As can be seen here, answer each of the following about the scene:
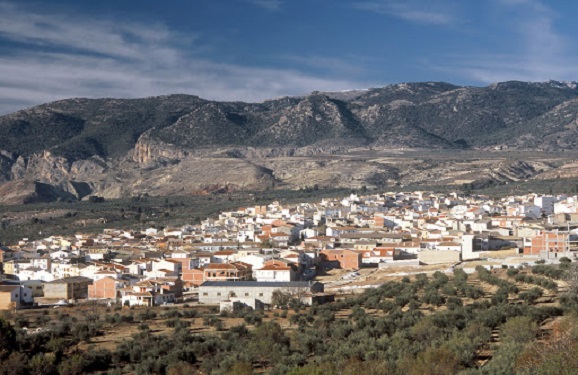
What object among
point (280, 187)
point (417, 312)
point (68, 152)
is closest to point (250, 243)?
point (417, 312)

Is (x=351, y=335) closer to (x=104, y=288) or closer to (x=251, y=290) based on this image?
(x=251, y=290)

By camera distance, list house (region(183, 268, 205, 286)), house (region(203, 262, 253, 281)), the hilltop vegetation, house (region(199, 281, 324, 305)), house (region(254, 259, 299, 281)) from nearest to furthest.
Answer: the hilltop vegetation < house (region(199, 281, 324, 305)) < house (region(254, 259, 299, 281)) < house (region(203, 262, 253, 281)) < house (region(183, 268, 205, 286))

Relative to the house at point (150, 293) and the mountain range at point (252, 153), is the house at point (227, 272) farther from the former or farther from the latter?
the mountain range at point (252, 153)

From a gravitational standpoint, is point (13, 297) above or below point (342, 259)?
below

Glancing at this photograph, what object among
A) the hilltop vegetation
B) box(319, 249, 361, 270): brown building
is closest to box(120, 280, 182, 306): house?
the hilltop vegetation

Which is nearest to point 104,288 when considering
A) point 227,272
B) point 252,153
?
point 227,272

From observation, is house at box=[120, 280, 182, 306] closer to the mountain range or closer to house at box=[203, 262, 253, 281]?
house at box=[203, 262, 253, 281]

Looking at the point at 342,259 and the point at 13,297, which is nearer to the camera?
the point at 13,297
